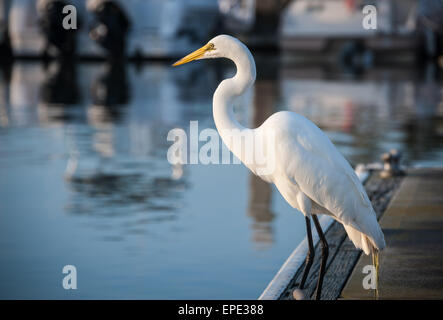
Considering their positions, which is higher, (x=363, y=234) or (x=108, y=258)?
(x=363, y=234)

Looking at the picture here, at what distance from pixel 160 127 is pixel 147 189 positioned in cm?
623

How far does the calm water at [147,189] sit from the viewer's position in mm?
8047

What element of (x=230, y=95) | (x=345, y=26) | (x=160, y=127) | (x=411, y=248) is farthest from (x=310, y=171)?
(x=345, y=26)

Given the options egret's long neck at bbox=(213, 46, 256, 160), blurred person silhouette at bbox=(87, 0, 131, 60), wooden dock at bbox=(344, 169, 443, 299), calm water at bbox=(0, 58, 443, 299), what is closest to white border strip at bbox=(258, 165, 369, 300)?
calm water at bbox=(0, 58, 443, 299)

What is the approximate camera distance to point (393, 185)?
1085 cm

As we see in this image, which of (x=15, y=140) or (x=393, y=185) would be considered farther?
(x=15, y=140)

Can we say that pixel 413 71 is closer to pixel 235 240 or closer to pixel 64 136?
pixel 64 136

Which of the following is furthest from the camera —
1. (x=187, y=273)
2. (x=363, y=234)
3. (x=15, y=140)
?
(x=15, y=140)

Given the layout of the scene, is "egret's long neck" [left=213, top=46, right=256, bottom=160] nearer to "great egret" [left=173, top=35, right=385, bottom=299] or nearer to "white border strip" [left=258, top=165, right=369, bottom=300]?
"great egret" [left=173, top=35, right=385, bottom=299]

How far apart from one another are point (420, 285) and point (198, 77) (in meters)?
25.5

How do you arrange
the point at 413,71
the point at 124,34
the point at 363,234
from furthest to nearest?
the point at 124,34 < the point at 413,71 < the point at 363,234

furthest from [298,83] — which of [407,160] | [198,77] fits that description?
[407,160]

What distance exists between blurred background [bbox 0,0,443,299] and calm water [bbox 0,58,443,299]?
0.03m

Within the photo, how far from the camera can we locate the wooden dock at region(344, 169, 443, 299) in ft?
22.1
